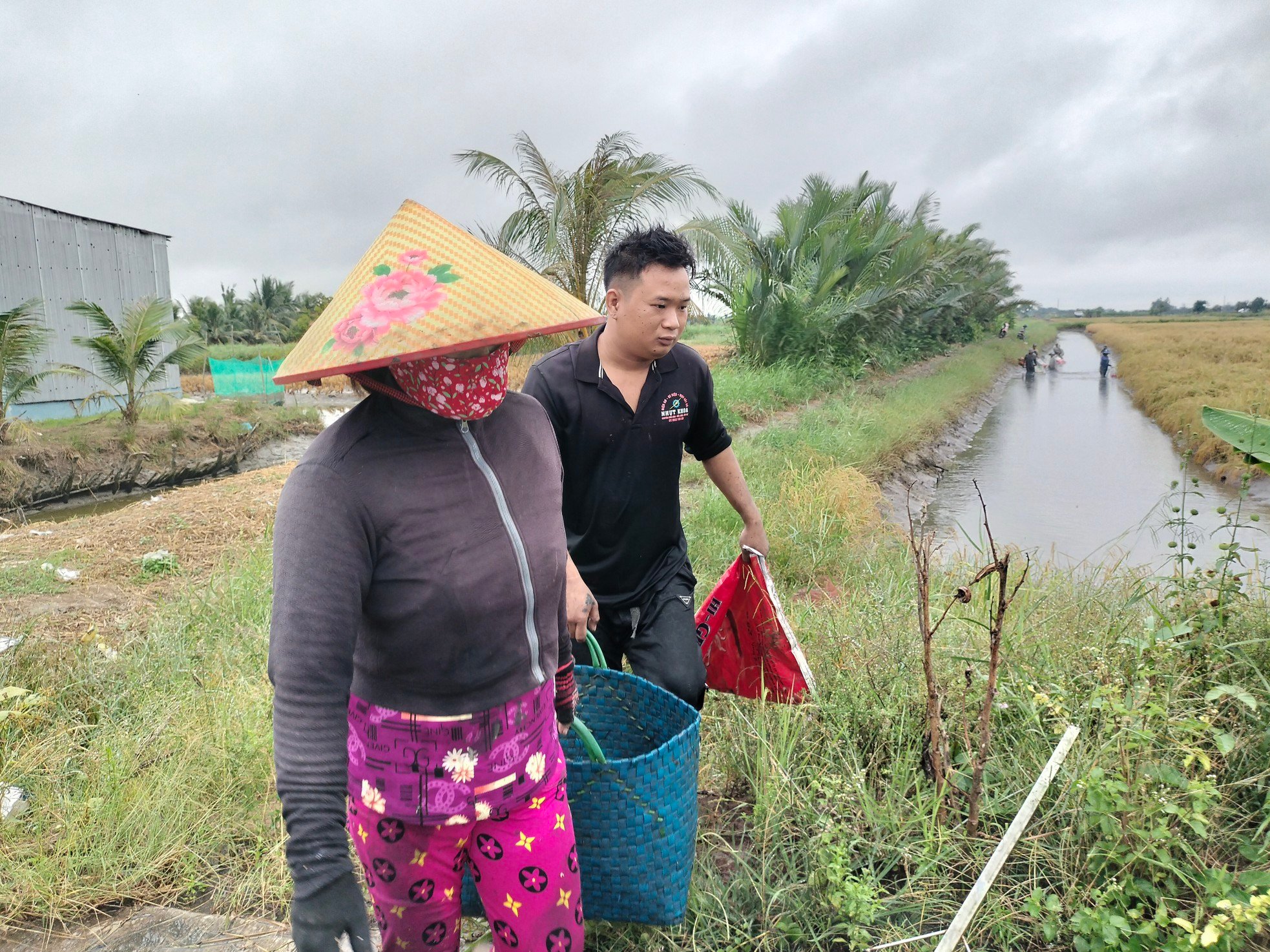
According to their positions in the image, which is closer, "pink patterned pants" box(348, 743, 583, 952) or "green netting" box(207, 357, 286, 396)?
"pink patterned pants" box(348, 743, 583, 952)

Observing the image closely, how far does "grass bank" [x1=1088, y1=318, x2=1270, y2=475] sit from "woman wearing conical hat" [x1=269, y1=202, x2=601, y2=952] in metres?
7.50

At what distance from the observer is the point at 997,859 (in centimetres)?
165

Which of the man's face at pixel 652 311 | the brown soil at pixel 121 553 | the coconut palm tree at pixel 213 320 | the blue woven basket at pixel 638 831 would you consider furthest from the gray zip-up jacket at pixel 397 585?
the coconut palm tree at pixel 213 320

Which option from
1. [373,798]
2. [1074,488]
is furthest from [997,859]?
[1074,488]

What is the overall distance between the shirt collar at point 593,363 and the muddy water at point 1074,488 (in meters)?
1.97

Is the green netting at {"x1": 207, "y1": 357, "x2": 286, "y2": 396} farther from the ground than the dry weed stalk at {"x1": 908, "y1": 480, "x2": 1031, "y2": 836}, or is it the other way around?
the green netting at {"x1": 207, "y1": 357, "x2": 286, "y2": 396}

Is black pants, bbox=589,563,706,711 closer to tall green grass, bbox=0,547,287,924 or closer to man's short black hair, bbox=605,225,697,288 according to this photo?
man's short black hair, bbox=605,225,697,288

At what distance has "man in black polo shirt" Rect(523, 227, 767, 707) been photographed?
7.81ft

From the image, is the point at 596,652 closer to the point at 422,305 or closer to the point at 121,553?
the point at 422,305

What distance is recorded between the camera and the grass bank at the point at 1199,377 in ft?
44.5

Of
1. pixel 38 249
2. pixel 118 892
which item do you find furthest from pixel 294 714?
pixel 38 249

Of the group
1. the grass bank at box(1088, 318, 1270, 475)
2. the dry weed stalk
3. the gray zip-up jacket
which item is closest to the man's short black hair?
the dry weed stalk

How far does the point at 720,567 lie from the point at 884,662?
7.39ft

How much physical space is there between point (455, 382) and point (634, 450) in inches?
48.8
